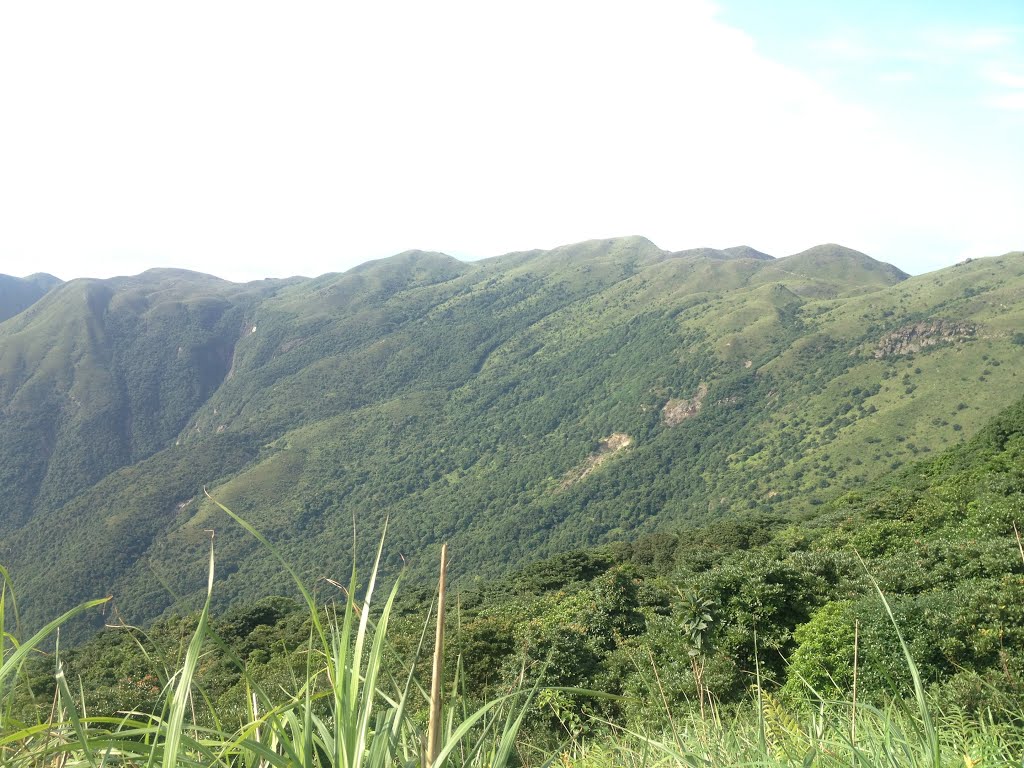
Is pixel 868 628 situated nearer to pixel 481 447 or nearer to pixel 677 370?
pixel 677 370

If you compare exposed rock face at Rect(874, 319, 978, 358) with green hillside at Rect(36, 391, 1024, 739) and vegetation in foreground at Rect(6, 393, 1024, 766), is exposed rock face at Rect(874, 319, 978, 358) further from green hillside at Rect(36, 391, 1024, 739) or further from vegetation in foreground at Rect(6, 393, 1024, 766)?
vegetation in foreground at Rect(6, 393, 1024, 766)

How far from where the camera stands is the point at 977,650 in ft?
42.1

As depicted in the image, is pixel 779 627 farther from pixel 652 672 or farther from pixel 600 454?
pixel 600 454

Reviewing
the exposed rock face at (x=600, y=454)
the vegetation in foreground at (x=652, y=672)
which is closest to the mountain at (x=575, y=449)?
the exposed rock face at (x=600, y=454)

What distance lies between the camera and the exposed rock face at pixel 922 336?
10712 cm

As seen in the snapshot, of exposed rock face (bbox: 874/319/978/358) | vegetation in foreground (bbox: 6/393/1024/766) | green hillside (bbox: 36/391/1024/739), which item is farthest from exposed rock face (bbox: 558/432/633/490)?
vegetation in foreground (bbox: 6/393/1024/766)

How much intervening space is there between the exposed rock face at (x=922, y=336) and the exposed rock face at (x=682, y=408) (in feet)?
112

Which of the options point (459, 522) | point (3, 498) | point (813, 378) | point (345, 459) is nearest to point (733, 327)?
point (813, 378)

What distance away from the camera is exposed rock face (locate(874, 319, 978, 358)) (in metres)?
107

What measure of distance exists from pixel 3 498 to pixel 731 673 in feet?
709

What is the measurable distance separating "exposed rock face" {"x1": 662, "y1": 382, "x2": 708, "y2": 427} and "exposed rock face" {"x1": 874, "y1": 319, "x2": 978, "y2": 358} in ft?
112

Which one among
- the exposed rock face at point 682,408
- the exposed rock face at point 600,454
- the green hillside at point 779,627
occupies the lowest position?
the exposed rock face at point 600,454

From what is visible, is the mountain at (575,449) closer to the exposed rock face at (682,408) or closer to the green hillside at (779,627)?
the exposed rock face at (682,408)

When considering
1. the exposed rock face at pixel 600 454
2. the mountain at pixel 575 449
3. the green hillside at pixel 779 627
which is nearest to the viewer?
the green hillside at pixel 779 627
